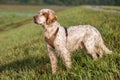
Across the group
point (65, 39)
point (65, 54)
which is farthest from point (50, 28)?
point (65, 54)

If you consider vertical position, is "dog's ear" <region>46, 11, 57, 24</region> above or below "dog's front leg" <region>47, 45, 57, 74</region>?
above

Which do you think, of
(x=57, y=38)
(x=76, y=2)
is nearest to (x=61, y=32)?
(x=57, y=38)

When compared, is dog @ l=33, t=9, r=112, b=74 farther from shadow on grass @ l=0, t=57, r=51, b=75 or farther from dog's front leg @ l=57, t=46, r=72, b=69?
shadow on grass @ l=0, t=57, r=51, b=75

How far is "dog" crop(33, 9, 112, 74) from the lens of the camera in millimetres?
9568

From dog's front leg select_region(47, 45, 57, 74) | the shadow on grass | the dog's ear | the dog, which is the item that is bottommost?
the shadow on grass

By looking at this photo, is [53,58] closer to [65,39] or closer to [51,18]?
[65,39]

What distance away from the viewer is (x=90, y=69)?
9.39m

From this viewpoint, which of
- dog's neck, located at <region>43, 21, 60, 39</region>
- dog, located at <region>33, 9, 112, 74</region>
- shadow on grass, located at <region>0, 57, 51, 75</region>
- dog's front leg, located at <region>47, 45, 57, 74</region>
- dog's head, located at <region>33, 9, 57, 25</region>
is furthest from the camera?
shadow on grass, located at <region>0, 57, 51, 75</region>

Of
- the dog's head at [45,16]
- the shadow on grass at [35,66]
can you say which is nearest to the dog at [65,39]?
the dog's head at [45,16]

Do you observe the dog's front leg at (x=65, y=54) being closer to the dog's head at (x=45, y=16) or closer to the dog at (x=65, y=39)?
the dog at (x=65, y=39)

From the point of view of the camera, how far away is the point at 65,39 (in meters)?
10.1

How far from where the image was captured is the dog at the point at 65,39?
31.4ft

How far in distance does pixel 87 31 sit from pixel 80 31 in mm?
220

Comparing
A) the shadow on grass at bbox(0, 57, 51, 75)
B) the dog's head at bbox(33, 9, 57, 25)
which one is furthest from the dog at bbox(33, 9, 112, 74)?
the shadow on grass at bbox(0, 57, 51, 75)
